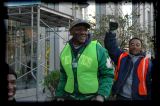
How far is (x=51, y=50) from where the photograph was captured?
9.16m

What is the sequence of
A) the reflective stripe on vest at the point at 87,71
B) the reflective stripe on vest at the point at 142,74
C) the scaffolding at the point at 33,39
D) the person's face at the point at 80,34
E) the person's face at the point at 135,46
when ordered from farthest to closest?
the scaffolding at the point at 33,39 < the person's face at the point at 135,46 < the reflective stripe on vest at the point at 142,74 < the person's face at the point at 80,34 < the reflective stripe on vest at the point at 87,71

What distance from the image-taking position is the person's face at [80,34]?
2824 mm

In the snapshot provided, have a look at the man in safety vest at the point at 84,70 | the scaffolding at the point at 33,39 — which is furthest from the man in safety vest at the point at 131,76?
the scaffolding at the point at 33,39

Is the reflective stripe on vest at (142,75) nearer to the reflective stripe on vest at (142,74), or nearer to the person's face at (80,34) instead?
the reflective stripe on vest at (142,74)

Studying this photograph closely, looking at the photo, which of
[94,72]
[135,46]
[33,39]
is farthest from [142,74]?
[33,39]

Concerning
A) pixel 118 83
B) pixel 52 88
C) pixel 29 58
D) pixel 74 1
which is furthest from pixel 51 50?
pixel 74 1

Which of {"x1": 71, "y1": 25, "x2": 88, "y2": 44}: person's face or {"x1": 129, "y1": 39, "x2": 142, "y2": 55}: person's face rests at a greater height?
{"x1": 71, "y1": 25, "x2": 88, "y2": 44}: person's face

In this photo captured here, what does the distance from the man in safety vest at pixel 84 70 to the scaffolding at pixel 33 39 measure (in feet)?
14.1

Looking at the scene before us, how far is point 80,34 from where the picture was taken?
2836mm

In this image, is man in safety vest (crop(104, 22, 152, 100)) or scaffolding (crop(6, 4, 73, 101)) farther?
scaffolding (crop(6, 4, 73, 101))

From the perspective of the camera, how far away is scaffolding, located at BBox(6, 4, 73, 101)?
7.58 meters

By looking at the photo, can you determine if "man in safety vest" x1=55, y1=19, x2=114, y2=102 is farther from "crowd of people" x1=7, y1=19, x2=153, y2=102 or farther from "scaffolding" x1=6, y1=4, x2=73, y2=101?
"scaffolding" x1=6, y1=4, x2=73, y2=101

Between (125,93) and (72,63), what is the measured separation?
579 millimetres

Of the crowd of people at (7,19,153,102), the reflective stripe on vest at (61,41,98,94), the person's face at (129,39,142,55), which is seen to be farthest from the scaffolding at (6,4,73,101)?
the reflective stripe on vest at (61,41,98,94)
